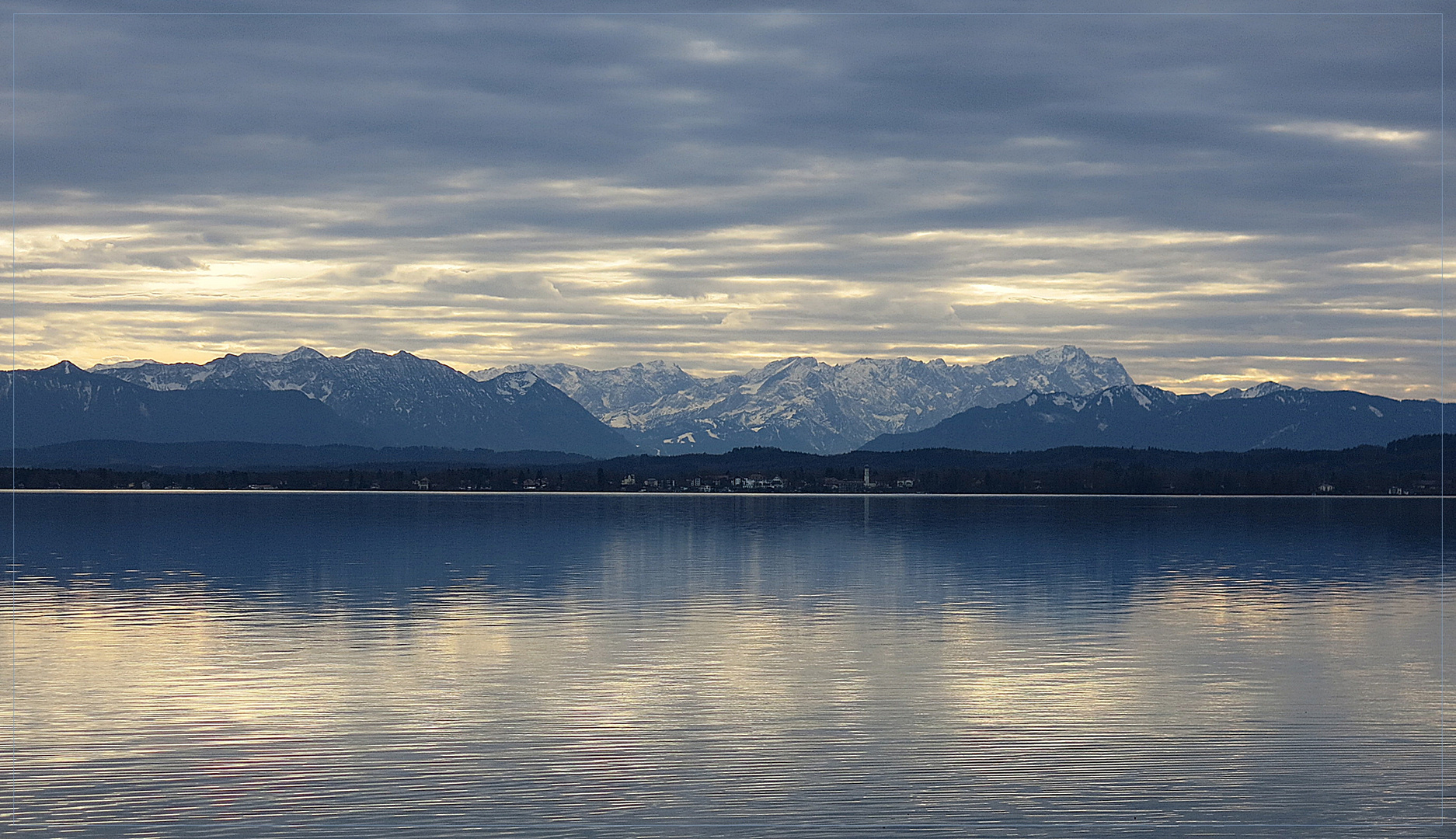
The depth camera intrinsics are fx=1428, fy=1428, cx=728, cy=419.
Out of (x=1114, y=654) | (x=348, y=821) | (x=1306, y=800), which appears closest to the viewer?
(x=348, y=821)

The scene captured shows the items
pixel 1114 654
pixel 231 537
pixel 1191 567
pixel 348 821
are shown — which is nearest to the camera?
pixel 348 821

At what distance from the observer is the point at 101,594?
3039 inches

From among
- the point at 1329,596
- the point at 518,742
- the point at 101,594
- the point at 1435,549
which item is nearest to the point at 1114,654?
the point at 518,742

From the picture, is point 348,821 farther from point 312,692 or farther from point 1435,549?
point 1435,549

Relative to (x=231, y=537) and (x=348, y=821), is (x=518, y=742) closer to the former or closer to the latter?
(x=348, y=821)

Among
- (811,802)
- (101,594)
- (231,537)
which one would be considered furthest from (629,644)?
(231,537)

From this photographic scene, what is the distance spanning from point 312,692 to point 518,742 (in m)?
10.4

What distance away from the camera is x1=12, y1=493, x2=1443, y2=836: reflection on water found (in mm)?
30359

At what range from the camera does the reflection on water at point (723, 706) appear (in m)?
30.4

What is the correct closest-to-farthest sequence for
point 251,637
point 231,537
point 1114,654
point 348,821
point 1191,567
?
1. point 348,821
2. point 1114,654
3. point 251,637
4. point 1191,567
5. point 231,537

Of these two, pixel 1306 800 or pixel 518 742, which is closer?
pixel 1306 800

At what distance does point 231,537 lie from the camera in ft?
482

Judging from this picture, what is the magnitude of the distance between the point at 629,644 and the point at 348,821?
27.4m

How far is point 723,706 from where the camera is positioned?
42.2 m
